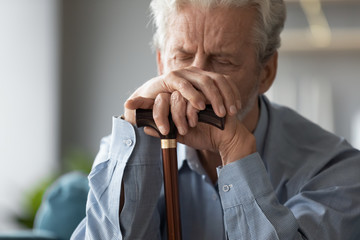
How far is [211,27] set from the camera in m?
1.51

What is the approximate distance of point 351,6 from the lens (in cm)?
443

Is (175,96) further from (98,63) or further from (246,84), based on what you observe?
(98,63)

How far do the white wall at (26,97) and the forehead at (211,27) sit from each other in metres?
2.65

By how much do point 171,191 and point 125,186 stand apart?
142 millimetres

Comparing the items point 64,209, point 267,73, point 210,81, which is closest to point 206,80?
point 210,81

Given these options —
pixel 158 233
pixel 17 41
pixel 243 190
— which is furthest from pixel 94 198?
pixel 17 41

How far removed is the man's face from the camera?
1508 mm

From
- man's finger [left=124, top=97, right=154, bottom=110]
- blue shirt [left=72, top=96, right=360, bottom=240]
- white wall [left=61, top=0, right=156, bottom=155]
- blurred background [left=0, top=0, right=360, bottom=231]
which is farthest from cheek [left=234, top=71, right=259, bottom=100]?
white wall [left=61, top=0, right=156, bottom=155]

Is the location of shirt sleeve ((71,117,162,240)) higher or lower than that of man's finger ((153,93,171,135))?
lower

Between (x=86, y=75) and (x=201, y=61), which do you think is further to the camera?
(x=86, y=75)

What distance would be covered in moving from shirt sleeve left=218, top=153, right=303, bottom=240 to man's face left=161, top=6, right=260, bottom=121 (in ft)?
1.09

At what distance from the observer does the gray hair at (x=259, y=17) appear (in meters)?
1.54

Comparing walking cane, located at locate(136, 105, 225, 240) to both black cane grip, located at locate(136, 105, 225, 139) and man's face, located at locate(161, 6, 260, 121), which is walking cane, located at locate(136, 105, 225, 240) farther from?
man's face, located at locate(161, 6, 260, 121)

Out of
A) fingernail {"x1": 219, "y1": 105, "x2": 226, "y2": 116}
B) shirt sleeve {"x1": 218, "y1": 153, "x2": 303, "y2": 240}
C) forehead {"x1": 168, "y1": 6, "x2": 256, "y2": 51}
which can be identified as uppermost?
forehead {"x1": 168, "y1": 6, "x2": 256, "y2": 51}
